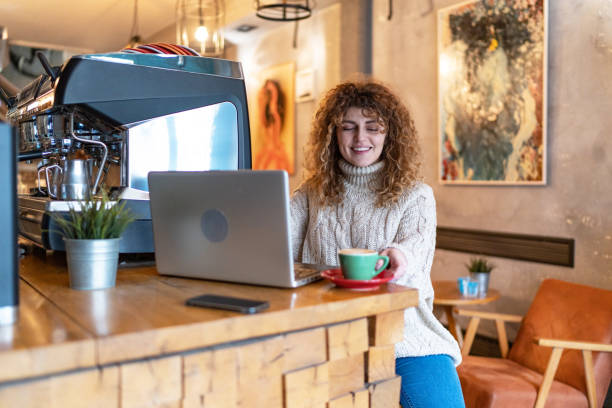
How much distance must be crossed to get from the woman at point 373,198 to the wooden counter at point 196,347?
369 mm

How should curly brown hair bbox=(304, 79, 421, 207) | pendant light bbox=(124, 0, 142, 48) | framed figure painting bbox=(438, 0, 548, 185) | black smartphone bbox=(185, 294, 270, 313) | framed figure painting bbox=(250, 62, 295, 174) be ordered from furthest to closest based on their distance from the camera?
1. pendant light bbox=(124, 0, 142, 48)
2. framed figure painting bbox=(250, 62, 295, 174)
3. framed figure painting bbox=(438, 0, 548, 185)
4. curly brown hair bbox=(304, 79, 421, 207)
5. black smartphone bbox=(185, 294, 270, 313)

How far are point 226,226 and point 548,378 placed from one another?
1788 mm

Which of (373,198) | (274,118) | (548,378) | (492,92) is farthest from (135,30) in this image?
(548,378)

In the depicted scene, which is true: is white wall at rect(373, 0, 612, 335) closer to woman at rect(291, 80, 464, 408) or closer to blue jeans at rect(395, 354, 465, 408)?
woman at rect(291, 80, 464, 408)

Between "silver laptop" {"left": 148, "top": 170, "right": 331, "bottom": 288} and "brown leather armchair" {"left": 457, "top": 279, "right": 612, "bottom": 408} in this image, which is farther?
"brown leather armchair" {"left": 457, "top": 279, "right": 612, "bottom": 408}

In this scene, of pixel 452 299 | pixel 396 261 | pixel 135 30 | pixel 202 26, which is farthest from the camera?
pixel 135 30

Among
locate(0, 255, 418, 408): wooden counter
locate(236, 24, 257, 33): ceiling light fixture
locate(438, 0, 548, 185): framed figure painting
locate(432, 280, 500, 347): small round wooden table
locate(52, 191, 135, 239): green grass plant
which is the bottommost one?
locate(432, 280, 500, 347): small round wooden table

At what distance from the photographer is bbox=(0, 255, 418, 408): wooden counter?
85 centimetres

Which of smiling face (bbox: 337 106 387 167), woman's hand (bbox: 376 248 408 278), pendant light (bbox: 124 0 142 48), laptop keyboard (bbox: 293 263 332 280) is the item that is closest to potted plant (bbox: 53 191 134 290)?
laptop keyboard (bbox: 293 263 332 280)

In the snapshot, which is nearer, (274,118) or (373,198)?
(373,198)

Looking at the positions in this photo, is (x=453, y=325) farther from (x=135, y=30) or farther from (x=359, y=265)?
(x=135, y=30)

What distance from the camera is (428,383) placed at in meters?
A: 1.50

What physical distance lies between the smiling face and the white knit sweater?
0.10 feet

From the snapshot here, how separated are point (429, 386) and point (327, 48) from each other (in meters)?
3.89
